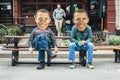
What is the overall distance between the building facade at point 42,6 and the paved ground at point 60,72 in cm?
1145

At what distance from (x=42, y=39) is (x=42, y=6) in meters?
14.5

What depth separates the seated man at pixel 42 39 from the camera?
11.6 m

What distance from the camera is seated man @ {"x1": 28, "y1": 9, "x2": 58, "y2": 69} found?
38.0 ft

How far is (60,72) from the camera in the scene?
1116 centimetres

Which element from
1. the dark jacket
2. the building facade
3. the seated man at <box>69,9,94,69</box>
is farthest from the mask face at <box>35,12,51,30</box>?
the building facade

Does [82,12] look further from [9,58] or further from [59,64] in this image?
[9,58]

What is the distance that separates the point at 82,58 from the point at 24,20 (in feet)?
44.8

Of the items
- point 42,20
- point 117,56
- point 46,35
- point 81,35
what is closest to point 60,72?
point 46,35

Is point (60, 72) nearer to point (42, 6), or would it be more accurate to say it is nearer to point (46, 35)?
point (46, 35)

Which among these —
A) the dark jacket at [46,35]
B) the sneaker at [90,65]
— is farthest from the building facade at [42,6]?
the dark jacket at [46,35]

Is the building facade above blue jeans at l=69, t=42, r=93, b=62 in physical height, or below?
above

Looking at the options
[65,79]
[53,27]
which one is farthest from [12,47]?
[53,27]

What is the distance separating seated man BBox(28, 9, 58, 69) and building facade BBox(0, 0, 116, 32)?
11.9 metres

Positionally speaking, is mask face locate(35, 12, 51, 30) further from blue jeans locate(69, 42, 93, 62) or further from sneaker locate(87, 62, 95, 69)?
sneaker locate(87, 62, 95, 69)
